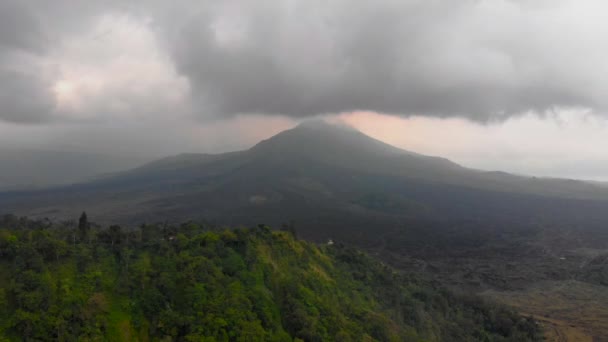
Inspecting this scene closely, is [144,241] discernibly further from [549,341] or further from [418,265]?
[418,265]

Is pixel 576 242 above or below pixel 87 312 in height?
below

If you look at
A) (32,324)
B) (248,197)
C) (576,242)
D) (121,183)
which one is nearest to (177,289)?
(32,324)

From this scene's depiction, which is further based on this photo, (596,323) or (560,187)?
(560,187)

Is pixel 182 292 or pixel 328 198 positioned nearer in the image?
pixel 182 292

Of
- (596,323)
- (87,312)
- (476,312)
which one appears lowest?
(596,323)

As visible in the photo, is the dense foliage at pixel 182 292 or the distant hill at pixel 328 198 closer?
the dense foliage at pixel 182 292
